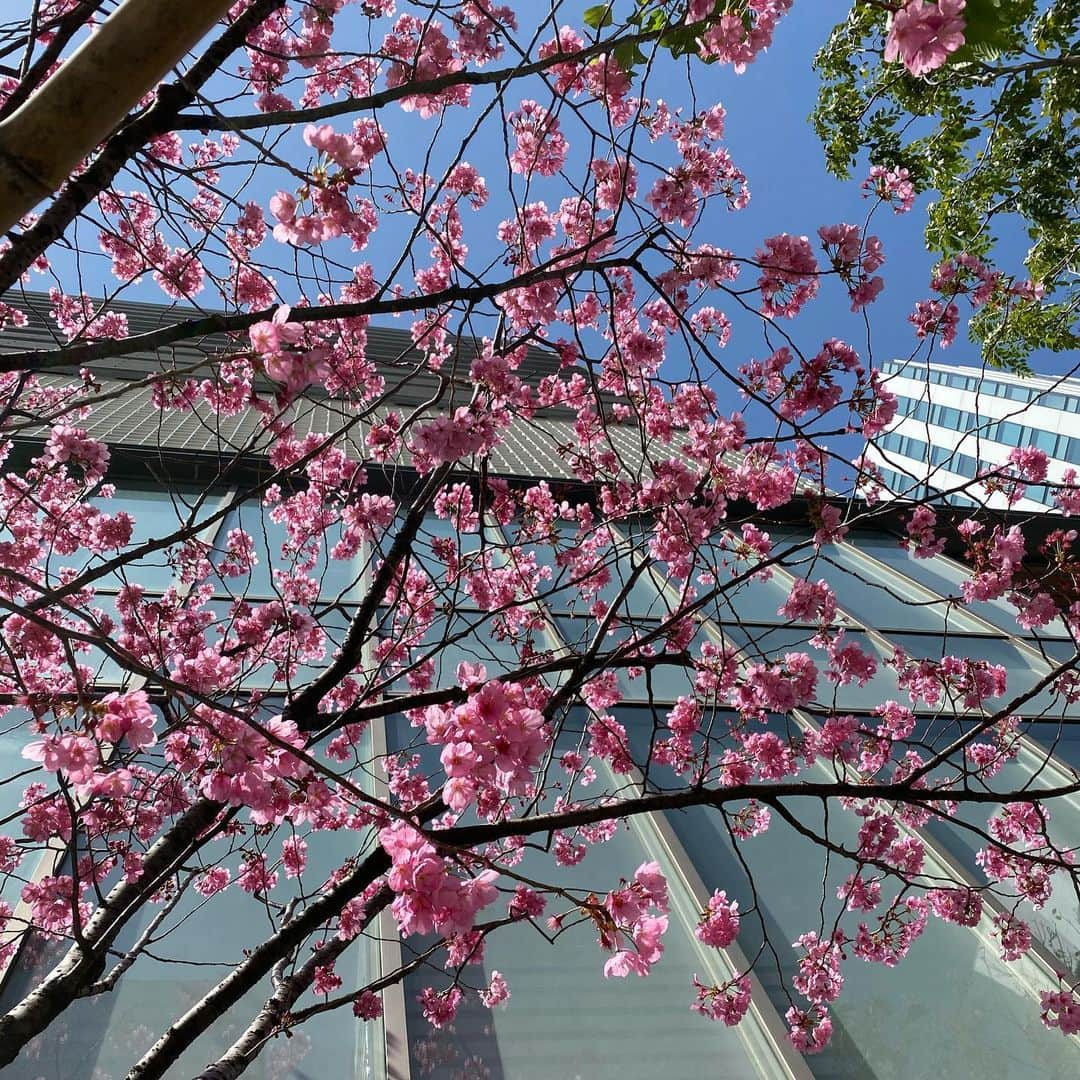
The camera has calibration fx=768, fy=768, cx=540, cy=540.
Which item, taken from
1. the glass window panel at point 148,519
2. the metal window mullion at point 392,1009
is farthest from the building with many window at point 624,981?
the glass window panel at point 148,519

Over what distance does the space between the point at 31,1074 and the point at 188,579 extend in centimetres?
263

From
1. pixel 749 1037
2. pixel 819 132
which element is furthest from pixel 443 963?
pixel 819 132

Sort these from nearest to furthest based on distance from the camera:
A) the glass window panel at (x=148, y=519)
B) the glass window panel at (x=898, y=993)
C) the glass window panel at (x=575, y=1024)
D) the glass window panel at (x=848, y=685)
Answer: the glass window panel at (x=575, y=1024), the glass window panel at (x=898, y=993), the glass window panel at (x=148, y=519), the glass window panel at (x=848, y=685)

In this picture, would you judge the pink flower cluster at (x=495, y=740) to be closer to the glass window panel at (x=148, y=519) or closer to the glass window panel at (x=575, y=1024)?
the glass window panel at (x=575, y=1024)

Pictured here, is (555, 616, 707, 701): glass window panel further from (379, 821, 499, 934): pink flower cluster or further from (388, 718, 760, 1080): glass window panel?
(379, 821, 499, 934): pink flower cluster

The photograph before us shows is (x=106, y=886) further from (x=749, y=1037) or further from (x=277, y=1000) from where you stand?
(x=749, y=1037)

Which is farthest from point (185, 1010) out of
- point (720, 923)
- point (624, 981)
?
point (720, 923)

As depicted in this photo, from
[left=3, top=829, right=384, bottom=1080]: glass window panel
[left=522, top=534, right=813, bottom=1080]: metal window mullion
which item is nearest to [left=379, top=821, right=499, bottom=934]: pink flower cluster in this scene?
[left=522, top=534, right=813, bottom=1080]: metal window mullion

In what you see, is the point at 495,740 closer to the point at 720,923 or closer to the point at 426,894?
the point at 426,894

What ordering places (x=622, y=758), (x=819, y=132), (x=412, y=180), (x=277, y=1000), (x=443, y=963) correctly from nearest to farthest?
1. (x=277, y=1000)
2. (x=443, y=963)
3. (x=622, y=758)
4. (x=412, y=180)
5. (x=819, y=132)

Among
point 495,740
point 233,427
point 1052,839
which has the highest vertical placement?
point 233,427

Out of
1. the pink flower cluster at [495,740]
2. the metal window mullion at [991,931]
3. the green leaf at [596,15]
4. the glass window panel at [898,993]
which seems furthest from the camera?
the metal window mullion at [991,931]

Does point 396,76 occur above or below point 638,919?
above

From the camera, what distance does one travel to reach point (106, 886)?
427 cm
